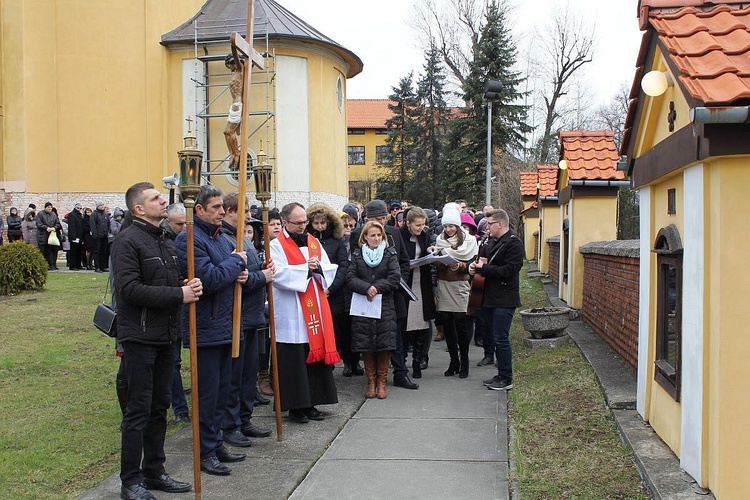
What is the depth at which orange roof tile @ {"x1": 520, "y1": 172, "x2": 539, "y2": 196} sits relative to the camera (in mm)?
28059

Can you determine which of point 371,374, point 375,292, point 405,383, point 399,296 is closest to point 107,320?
point 375,292

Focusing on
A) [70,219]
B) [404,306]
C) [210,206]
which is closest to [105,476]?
[210,206]

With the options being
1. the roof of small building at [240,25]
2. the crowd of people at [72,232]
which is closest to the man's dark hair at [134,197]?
the crowd of people at [72,232]

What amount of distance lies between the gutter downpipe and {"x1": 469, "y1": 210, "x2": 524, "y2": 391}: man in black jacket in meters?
3.88

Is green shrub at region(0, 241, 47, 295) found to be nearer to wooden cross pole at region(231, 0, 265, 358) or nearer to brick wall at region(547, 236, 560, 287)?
brick wall at region(547, 236, 560, 287)

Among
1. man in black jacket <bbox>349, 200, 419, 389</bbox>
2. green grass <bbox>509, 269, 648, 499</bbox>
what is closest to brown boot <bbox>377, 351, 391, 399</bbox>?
man in black jacket <bbox>349, 200, 419, 389</bbox>

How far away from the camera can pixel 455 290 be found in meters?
8.84

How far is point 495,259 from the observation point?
8141mm

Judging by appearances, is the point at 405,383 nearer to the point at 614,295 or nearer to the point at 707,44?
the point at 614,295

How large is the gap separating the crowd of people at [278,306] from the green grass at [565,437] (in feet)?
2.08

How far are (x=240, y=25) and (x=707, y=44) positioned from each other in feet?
82.5

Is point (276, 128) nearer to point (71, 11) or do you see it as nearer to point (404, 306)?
point (71, 11)

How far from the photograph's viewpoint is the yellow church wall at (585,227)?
485 inches

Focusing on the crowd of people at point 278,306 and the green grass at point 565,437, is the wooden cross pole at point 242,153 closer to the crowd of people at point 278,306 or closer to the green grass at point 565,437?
the crowd of people at point 278,306
